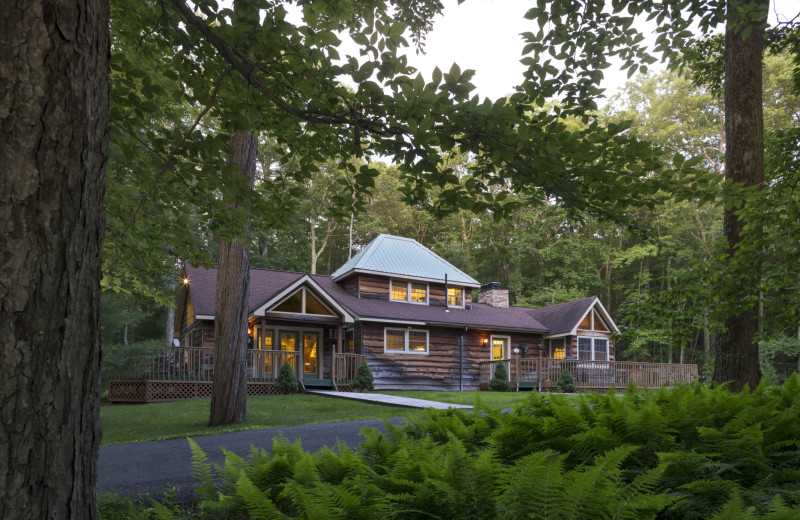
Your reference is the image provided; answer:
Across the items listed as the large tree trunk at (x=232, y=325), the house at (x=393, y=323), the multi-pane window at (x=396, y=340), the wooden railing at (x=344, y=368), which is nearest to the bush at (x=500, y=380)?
the house at (x=393, y=323)

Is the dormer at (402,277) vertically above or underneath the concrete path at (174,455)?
above

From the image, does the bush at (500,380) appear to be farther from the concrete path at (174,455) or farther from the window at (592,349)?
the concrete path at (174,455)

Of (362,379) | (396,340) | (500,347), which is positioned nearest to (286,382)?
(362,379)

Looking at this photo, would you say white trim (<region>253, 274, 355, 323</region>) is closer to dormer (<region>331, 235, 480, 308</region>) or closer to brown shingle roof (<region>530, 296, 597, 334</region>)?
dormer (<region>331, 235, 480, 308</region>)

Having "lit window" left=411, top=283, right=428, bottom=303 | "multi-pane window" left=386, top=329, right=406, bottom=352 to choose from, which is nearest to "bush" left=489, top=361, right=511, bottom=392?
"multi-pane window" left=386, top=329, right=406, bottom=352

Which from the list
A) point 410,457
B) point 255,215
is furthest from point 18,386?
point 255,215

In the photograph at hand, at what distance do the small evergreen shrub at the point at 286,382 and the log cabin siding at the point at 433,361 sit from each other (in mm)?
4324

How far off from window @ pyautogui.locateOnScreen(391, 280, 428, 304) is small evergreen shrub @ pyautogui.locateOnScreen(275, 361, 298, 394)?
7599 mm

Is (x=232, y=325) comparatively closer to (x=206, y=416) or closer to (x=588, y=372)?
(x=206, y=416)

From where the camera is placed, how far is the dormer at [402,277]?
2362 centimetres

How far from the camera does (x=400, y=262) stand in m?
24.8

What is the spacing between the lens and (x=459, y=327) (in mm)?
23484

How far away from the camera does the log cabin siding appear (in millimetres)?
21562

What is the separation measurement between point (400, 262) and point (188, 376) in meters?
10.9
